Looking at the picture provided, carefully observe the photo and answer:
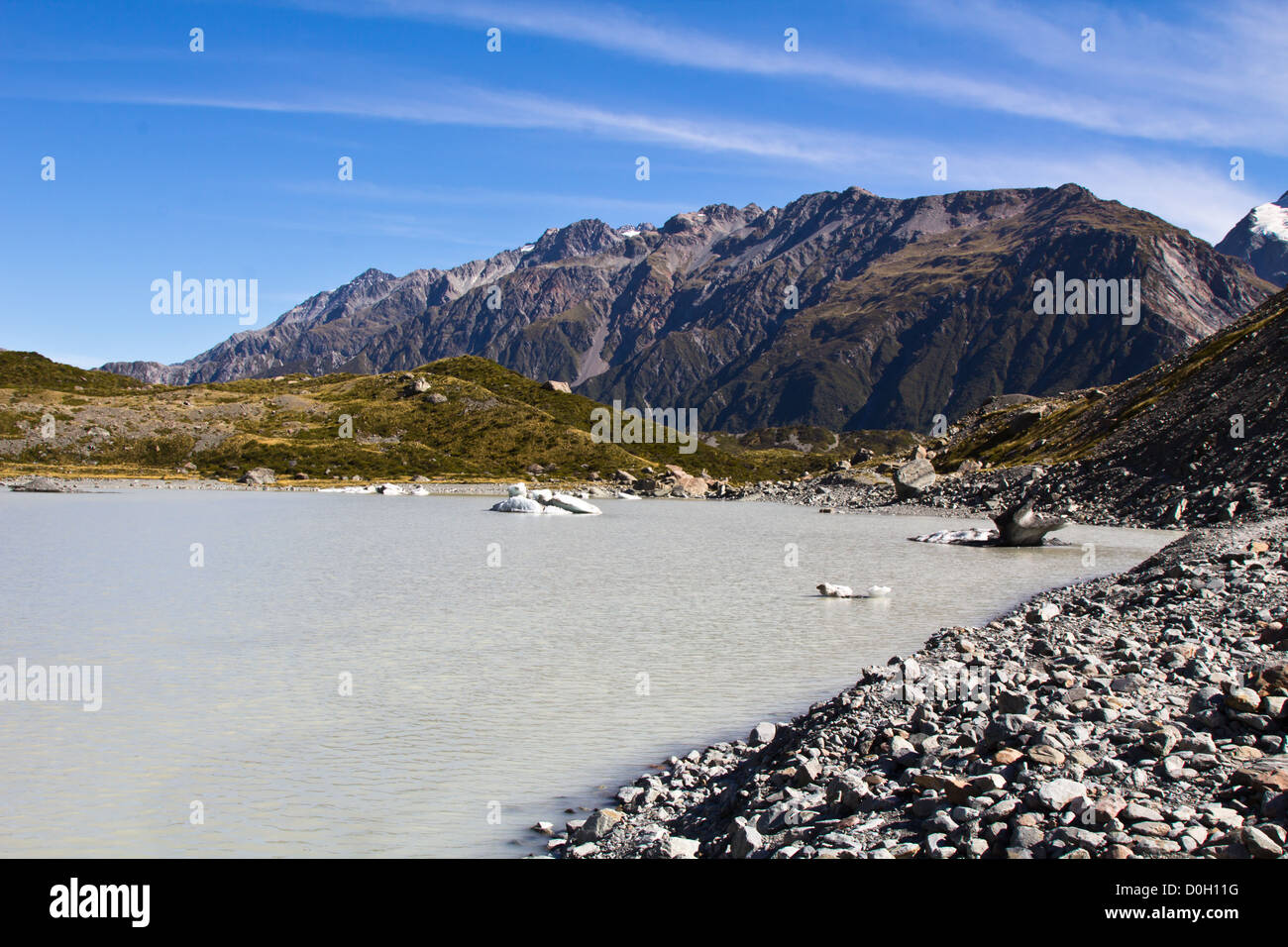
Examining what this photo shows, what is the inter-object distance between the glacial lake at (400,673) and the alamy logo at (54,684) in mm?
349

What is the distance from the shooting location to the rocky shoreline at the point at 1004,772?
371 inches

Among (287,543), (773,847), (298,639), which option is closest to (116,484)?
(287,543)

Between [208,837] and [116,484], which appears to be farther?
[116,484]

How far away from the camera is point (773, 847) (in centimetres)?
1023

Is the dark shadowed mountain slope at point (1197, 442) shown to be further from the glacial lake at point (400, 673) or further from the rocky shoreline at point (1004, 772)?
the rocky shoreline at point (1004, 772)

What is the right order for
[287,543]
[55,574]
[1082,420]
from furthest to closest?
[1082,420] < [287,543] < [55,574]

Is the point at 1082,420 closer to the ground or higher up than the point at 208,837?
higher up

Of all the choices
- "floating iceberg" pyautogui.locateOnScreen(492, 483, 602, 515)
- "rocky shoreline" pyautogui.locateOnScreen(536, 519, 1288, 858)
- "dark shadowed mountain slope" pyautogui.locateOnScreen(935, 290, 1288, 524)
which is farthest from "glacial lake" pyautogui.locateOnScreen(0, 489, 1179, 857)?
"floating iceberg" pyautogui.locateOnScreen(492, 483, 602, 515)

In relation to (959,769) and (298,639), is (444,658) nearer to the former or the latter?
(298,639)

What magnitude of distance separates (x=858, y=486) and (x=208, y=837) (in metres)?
142
